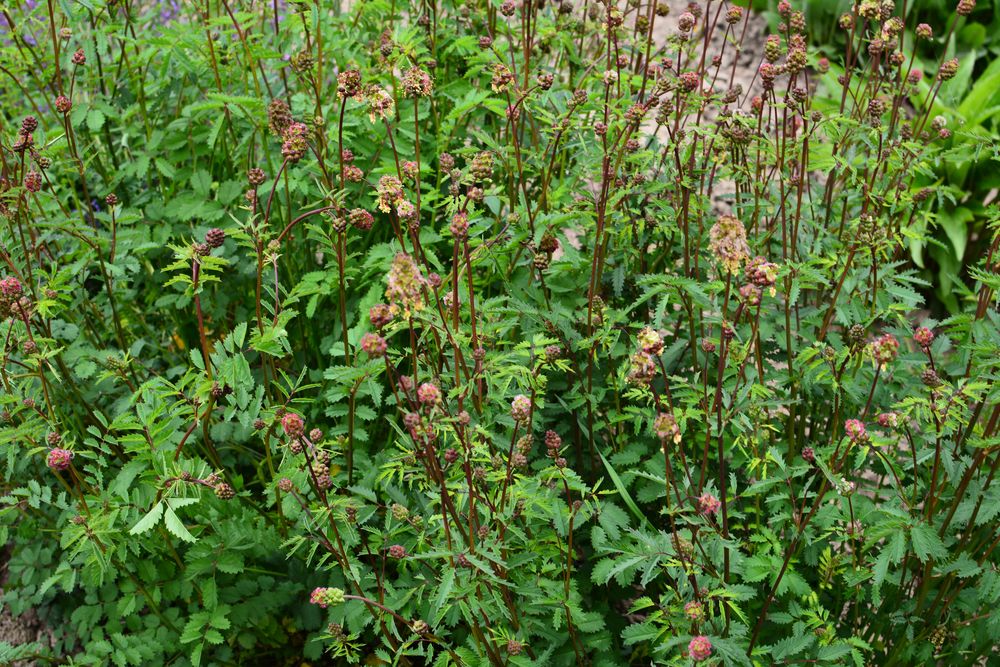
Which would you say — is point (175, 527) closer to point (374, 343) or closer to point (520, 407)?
point (374, 343)

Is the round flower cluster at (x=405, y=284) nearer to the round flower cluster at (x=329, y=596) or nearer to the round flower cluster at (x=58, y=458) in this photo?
the round flower cluster at (x=329, y=596)

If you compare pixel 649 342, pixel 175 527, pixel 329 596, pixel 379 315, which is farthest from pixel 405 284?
pixel 175 527

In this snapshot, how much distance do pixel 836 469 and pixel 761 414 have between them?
241 millimetres

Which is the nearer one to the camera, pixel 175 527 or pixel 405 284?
pixel 405 284

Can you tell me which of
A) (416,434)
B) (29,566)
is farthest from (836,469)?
(29,566)

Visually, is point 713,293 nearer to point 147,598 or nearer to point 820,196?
point 820,196

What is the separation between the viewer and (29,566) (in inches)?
115

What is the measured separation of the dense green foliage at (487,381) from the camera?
7.26 ft

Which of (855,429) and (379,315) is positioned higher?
(379,315)

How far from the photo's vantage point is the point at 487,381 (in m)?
2.03

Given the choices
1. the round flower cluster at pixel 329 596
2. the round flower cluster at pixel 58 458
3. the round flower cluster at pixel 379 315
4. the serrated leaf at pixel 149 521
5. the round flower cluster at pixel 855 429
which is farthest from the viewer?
the round flower cluster at pixel 58 458

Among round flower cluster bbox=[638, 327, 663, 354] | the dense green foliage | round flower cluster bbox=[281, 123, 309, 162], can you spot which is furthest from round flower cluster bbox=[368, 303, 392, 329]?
round flower cluster bbox=[281, 123, 309, 162]

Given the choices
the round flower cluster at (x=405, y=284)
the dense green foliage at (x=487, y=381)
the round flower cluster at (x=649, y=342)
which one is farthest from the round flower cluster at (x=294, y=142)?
the round flower cluster at (x=649, y=342)

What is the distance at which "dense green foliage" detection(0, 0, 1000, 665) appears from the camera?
2.21 m
